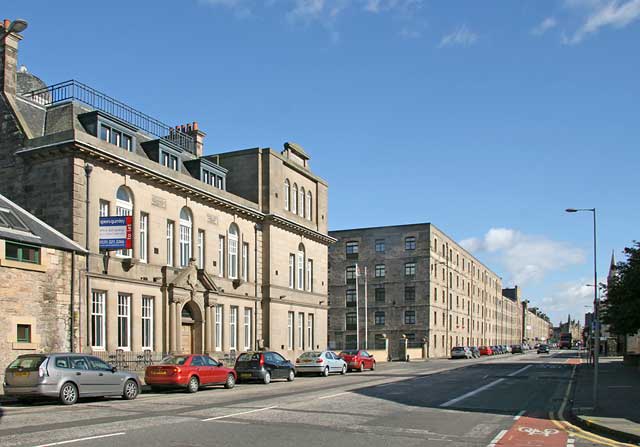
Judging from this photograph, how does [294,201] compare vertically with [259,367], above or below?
above

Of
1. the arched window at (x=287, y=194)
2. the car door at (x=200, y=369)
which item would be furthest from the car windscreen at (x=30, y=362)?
the arched window at (x=287, y=194)

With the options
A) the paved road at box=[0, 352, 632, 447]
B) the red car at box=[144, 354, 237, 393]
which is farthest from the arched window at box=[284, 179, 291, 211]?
the paved road at box=[0, 352, 632, 447]

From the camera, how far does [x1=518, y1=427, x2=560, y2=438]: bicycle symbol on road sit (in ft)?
45.2

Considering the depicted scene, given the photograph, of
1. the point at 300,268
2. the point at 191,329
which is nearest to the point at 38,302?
the point at 191,329

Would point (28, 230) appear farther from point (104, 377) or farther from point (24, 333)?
point (104, 377)

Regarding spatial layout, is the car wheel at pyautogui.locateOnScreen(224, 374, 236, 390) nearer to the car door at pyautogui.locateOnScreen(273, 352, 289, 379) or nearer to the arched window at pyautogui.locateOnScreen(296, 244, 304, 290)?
the car door at pyautogui.locateOnScreen(273, 352, 289, 379)

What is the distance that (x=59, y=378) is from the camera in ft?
59.6

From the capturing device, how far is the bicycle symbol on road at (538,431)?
13.8 m

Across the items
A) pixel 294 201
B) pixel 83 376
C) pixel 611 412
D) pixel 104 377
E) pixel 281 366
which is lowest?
pixel 281 366

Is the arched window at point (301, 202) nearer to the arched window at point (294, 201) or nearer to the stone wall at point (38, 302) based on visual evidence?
the arched window at point (294, 201)

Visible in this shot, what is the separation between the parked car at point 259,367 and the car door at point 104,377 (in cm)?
1004

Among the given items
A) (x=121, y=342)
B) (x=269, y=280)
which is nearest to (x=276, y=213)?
(x=269, y=280)

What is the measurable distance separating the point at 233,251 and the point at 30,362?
2262 cm

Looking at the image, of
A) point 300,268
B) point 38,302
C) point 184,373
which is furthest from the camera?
point 300,268
